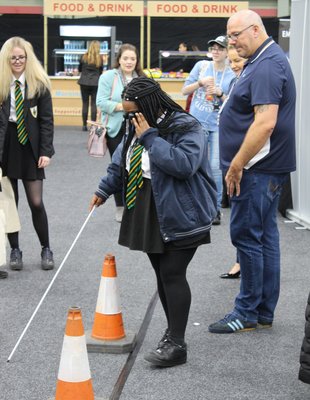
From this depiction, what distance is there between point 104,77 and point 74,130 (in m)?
11.4

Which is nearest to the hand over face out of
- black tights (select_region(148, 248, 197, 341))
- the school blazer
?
black tights (select_region(148, 248, 197, 341))

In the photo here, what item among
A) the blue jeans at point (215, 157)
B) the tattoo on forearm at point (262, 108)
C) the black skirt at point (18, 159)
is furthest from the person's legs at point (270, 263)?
the blue jeans at point (215, 157)

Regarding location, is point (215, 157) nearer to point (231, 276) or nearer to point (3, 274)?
point (231, 276)

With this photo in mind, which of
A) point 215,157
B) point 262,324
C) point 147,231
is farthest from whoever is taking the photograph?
point 215,157

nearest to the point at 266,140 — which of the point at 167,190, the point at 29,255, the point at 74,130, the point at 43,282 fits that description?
the point at 167,190

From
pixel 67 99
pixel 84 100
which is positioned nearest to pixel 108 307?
pixel 84 100

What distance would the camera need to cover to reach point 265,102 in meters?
5.09

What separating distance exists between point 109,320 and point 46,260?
2.09 meters

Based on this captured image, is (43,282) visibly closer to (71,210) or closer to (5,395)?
(5,395)

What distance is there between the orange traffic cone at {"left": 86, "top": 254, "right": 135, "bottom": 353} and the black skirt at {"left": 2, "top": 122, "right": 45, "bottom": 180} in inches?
83.7

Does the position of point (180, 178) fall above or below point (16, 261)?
above

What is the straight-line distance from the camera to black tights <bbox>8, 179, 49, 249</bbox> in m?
7.27

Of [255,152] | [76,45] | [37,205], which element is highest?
[76,45]

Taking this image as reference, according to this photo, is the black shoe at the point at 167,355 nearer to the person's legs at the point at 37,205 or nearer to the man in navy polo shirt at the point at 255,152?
the man in navy polo shirt at the point at 255,152
